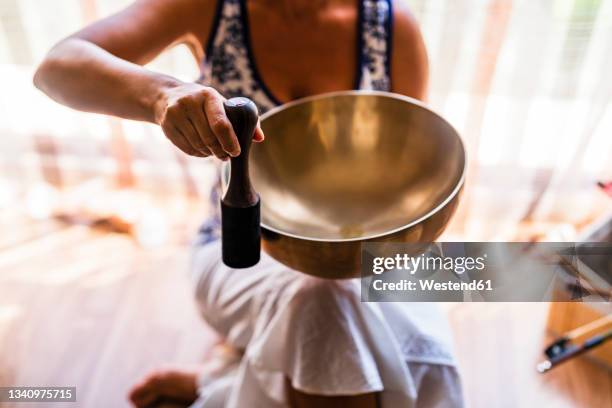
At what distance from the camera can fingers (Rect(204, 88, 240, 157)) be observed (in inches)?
23.9

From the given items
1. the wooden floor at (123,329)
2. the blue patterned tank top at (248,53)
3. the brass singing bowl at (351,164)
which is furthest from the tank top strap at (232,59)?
the wooden floor at (123,329)

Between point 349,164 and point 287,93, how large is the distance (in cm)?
16

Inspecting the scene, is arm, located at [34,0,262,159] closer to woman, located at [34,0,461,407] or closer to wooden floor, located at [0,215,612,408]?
woman, located at [34,0,461,407]

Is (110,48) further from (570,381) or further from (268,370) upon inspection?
(570,381)

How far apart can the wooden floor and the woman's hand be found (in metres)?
0.76

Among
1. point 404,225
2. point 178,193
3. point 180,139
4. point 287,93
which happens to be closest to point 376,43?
point 287,93

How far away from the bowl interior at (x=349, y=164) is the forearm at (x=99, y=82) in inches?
7.3

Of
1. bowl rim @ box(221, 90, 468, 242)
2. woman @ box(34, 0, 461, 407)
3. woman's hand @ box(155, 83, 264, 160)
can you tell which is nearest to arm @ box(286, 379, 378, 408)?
woman @ box(34, 0, 461, 407)

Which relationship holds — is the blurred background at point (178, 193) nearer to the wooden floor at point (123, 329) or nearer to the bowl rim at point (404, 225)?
the wooden floor at point (123, 329)

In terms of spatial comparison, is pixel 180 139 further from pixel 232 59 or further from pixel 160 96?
pixel 232 59

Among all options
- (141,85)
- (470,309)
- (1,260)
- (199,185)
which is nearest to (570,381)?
(470,309)

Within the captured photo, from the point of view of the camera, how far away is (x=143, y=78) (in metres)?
0.71

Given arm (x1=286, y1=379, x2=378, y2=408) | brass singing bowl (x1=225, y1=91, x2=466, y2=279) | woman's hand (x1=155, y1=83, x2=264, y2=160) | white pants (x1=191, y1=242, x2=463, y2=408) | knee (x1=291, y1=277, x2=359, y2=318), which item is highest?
woman's hand (x1=155, y1=83, x2=264, y2=160)

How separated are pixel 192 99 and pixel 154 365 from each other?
2.68 feet
